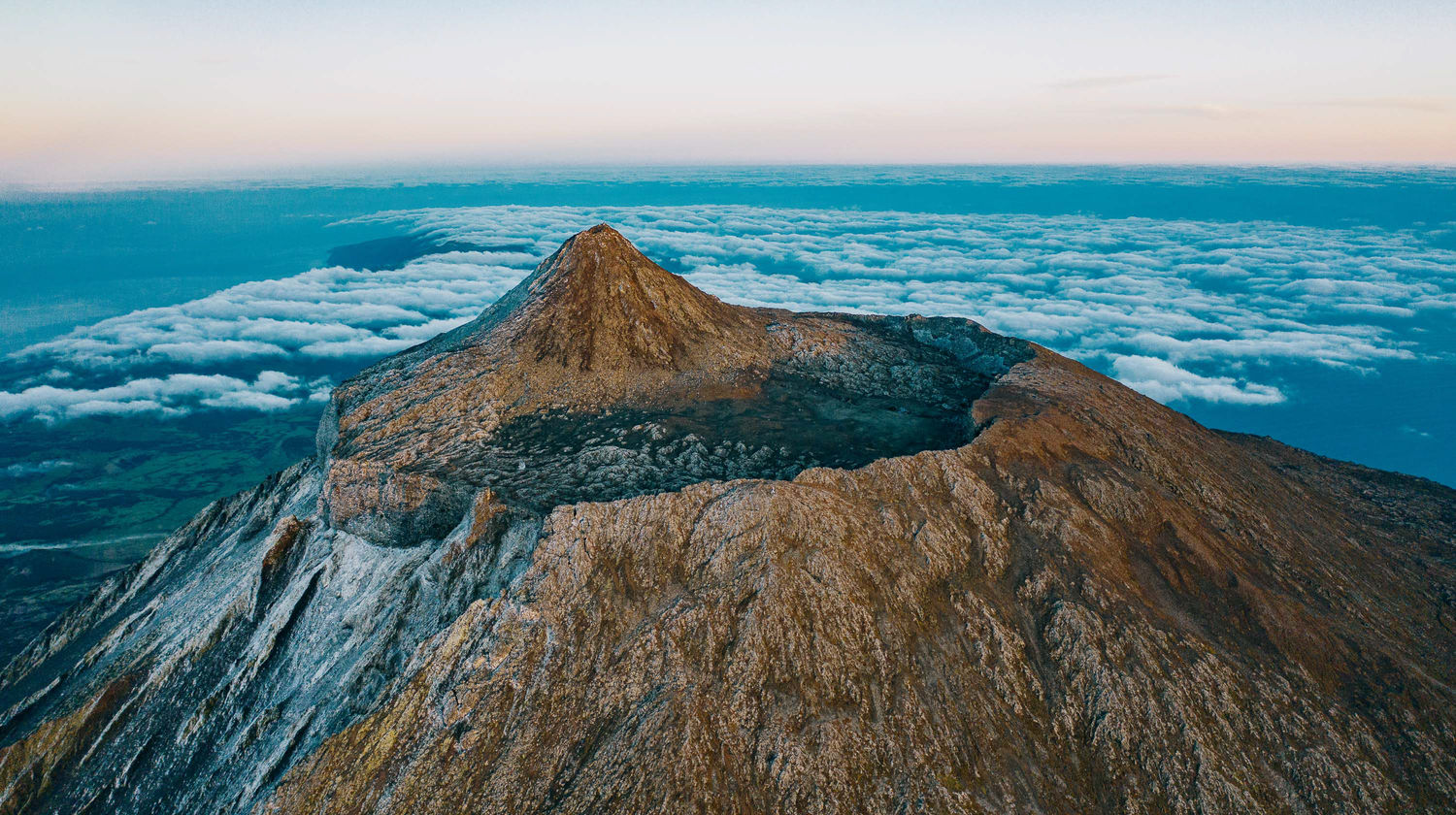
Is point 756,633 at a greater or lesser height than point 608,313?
lesser

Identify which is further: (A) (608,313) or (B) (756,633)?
(A) (608,313)

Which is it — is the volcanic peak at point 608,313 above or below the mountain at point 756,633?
above

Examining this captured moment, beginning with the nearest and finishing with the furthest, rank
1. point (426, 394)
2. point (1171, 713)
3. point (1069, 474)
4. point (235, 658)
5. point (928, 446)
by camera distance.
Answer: point (1171, 713)
point (235, 658)
point (1069, 474)
point (928, 446)
point (426, 394)

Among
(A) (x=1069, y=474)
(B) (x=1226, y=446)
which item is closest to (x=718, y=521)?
(A) (x=1069, y=474)

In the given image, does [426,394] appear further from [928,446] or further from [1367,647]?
[1367,647]

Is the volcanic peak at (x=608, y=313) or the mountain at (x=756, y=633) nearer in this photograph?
the mountain at (x=756, y=633)

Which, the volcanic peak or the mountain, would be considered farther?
the volcanic peak

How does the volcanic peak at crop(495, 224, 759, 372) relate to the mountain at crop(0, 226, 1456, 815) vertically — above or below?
above

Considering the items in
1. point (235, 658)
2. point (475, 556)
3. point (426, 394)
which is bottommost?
point (235, 658)
